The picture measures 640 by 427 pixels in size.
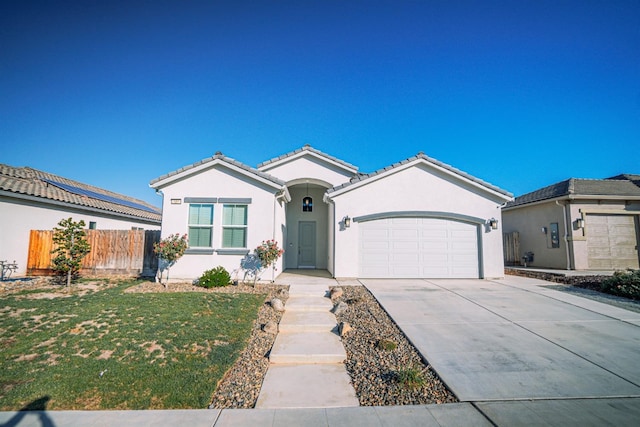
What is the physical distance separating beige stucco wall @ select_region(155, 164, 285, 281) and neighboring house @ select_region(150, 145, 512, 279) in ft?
0.11

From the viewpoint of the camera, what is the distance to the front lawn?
11.1 ft

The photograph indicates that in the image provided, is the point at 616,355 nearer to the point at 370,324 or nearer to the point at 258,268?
the point at 370,324

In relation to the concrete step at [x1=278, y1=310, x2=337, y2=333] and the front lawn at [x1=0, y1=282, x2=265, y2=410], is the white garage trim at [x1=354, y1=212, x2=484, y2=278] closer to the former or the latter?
the concrete step at [x1=278, y1=310, x2=337, y2=333]

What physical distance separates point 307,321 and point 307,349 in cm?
124

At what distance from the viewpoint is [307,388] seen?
359 centimetres

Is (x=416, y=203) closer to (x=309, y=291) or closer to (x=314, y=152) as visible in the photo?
(x=309, y=291)

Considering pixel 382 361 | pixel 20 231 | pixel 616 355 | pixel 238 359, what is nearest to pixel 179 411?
pixel 238 359

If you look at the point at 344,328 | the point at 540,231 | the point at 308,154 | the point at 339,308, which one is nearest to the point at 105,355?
the point at 344,328

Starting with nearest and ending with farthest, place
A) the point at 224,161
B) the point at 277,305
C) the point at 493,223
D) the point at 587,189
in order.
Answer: the point at 277,305 → the point at 224,161 → the point at 493,223 → the point at 587,189

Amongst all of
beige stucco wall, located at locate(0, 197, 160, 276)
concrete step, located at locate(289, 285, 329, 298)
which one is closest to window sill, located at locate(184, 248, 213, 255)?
concrete step, located at locate(289, 285, 329, 298)

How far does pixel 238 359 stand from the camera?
4363 millimetres

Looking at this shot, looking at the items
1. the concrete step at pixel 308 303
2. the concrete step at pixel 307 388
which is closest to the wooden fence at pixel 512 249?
the concrete step at pixel 308 303

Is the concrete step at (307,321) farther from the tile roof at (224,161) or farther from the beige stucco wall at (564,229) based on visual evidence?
the beige stucco wall at (564,229)

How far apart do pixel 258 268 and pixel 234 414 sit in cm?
695
